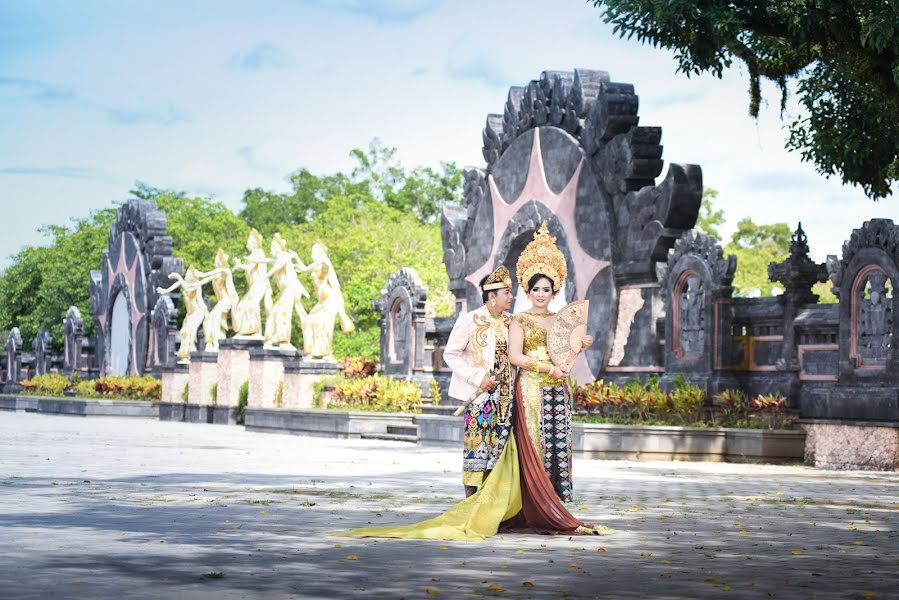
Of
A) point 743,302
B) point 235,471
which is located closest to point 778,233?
point 743,302

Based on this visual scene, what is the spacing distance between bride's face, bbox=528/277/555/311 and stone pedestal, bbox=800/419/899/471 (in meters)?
10.9

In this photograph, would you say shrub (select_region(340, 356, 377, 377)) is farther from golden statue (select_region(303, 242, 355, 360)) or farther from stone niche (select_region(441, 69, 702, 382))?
stone niche (select_region(441, 69, 702, 382))

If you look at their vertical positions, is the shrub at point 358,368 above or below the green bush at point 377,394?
above

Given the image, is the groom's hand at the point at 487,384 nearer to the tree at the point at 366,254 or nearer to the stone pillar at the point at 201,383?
the stone pillar at the point at 201,383

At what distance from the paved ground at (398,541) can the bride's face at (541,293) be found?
1852 mm

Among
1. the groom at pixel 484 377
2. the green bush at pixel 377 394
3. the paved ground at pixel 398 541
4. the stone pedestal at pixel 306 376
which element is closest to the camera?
the paved ground at pixel 398 541

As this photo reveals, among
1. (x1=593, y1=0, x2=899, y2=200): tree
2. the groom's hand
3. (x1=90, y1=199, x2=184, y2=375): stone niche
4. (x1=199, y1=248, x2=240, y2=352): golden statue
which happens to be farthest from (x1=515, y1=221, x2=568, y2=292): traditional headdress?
(x1=90, y1=199, x2=184, y2=375): stone niche

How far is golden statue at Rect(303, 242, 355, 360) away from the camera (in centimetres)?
3744

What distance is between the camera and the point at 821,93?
2255 cm

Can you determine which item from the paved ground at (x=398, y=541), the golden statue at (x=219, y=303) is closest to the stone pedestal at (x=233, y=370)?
the golden statue at (x=219, y=303)

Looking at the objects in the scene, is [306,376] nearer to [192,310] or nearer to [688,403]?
[192,310]

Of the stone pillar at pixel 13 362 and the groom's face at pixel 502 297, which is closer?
the groom's face at pixel 502 297

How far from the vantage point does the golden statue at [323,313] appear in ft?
123

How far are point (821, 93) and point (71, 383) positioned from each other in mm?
41269
